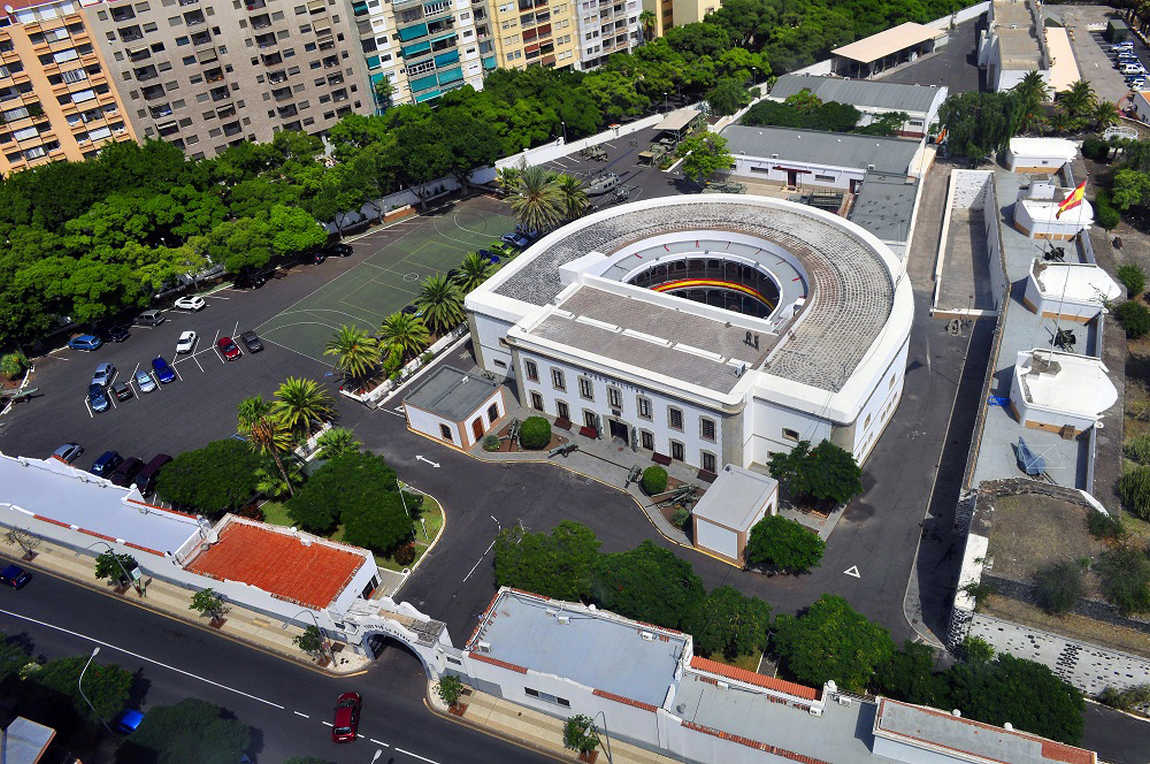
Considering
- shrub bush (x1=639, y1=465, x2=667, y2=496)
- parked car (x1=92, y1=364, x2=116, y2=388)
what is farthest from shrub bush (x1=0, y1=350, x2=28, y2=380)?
shrub bush (x1=639, y1=465, x2=667, y2=496)

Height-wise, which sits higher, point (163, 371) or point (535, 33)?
point (535, 33)

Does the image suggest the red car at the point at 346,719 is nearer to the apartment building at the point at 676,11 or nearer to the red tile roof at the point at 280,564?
the red tile roof at the point at 280,564

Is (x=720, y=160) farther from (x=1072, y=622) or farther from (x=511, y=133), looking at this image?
(x=1072, y=622)

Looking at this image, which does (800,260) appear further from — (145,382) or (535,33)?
(535,33)

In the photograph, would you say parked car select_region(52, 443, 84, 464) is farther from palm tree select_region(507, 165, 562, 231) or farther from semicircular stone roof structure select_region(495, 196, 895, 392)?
palm tree select_region(507, 165, 562, 231)

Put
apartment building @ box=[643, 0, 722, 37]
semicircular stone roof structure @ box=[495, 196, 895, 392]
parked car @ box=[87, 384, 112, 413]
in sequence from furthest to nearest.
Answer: apartment building @ box=[643, 0, 722, 37]
parked car @ box=[87, 384, 112, 413]
semicircular stone roof structure @ box=[495, 196, 895, 392]

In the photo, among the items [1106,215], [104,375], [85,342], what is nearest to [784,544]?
[1106,215]
